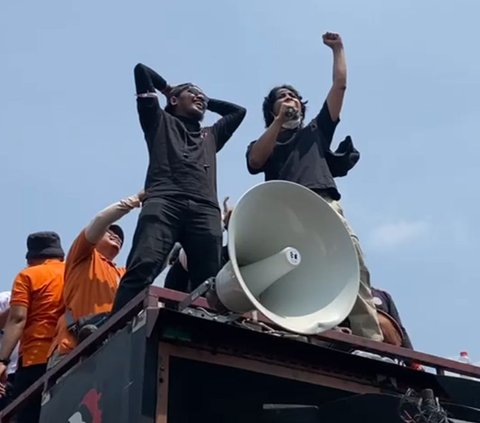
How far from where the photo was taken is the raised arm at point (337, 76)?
767 cm

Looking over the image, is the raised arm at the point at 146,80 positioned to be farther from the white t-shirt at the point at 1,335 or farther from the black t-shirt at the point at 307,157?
the white t-shirt at the point at 1,335

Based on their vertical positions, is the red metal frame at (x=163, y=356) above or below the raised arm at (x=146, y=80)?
below

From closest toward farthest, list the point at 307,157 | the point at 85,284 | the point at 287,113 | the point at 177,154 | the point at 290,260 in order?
1. the point at 290,260
2. the point at 177,154
3. the point at 85,284
4. the point at 307,157
5. the point at 287,113

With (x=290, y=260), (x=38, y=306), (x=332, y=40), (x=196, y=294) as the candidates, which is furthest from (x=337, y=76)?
(x=196, y=294)

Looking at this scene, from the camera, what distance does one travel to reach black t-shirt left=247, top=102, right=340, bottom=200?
7.45m

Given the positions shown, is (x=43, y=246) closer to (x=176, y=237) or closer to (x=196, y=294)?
(x=176, y=237)

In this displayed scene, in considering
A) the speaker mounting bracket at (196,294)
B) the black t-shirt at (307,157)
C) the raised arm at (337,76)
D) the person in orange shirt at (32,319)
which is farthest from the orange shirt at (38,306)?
the speaker mounting bracket at (196,294)

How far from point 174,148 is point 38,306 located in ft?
5.00

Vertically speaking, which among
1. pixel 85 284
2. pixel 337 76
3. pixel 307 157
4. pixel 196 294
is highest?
pixel 337 76

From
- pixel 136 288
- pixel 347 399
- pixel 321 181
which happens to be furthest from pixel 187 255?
pixel 347 399

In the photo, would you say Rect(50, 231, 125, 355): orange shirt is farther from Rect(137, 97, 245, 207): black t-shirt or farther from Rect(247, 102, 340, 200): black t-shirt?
Rect(247, 102, 340, 200): black t-shirt

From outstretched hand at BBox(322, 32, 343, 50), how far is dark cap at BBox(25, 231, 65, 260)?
7.77 ft

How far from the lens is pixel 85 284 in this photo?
736cm

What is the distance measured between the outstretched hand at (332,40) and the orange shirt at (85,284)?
206 cm
